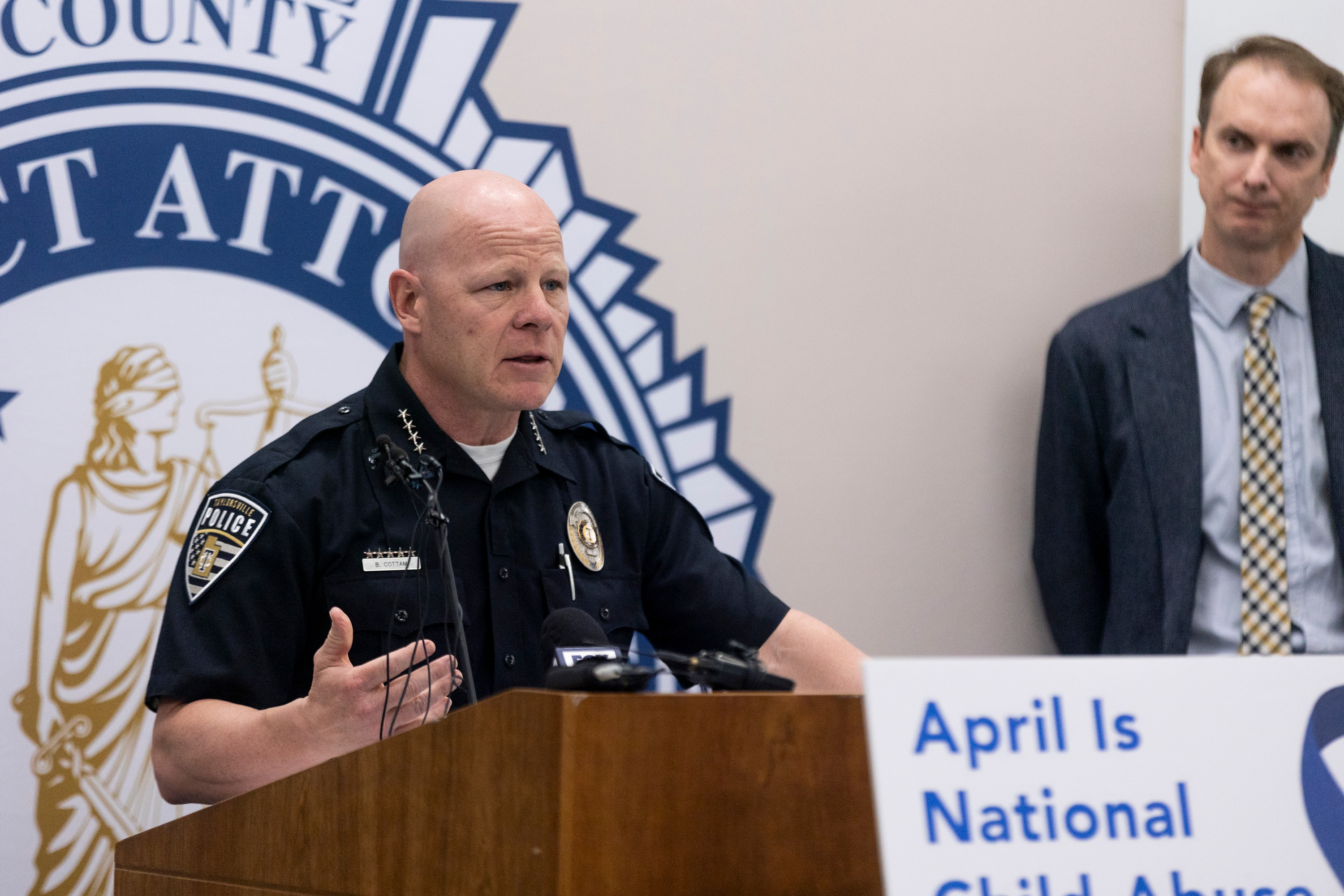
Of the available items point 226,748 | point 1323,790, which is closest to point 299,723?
point 226,748

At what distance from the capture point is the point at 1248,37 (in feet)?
10.0

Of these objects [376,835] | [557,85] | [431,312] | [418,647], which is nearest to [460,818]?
[376,835]

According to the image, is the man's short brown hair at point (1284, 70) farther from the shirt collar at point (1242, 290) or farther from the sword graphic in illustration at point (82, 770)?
the sword graphic in illustration at point (82, 770)

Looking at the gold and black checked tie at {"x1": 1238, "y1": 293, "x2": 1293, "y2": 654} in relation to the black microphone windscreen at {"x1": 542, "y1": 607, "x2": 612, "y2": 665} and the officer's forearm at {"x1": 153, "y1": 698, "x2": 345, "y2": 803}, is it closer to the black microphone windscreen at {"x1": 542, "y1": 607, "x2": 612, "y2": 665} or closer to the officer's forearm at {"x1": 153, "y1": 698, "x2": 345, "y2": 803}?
the black microphone windscreen at {"x1": 542, "y1": 607, "x2": 612, "y2": 665}

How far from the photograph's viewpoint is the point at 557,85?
265 cm

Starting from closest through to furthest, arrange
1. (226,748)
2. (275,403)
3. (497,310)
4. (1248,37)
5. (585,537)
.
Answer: (226,748) → (497,310) → (585,537) → (275,403) → (1248,37)

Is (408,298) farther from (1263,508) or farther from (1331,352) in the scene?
(1331,352)

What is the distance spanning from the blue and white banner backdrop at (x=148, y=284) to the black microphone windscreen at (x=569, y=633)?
1.09m

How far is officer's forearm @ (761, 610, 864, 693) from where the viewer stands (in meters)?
1.94

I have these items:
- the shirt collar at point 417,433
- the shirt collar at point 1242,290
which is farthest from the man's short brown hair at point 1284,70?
the shirt collar at point 417,433

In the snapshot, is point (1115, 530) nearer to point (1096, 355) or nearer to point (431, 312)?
point (1096, 355)

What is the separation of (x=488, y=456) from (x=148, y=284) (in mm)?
724

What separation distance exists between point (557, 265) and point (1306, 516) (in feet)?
5.39

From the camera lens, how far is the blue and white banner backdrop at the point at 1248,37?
3096 millimetres
